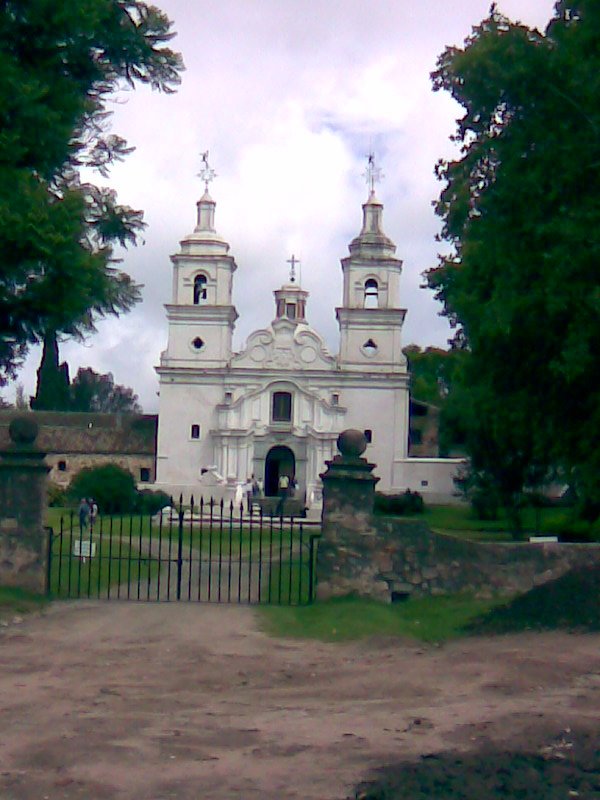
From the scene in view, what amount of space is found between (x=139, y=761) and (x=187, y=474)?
163 feet

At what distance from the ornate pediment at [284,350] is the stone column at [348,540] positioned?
144 feet

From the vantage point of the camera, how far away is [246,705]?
8.53 m

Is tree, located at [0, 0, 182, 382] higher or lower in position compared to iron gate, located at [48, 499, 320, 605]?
higher

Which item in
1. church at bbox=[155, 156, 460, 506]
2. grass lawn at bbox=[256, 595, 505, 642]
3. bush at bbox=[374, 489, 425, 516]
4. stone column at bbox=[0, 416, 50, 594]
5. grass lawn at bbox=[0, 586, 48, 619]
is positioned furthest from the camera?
church at bbox=[155, 156, 460, 506]

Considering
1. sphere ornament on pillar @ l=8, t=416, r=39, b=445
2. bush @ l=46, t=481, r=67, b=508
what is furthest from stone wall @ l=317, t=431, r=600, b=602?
bush @ l=46, t=481, r=67, b=508

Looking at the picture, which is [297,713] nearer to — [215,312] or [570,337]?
[570,337]

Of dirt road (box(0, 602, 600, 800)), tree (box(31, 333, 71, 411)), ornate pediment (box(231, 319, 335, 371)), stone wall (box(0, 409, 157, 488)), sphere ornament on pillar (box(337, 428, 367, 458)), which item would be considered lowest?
dirt road (box(0, 602, 600, 800))

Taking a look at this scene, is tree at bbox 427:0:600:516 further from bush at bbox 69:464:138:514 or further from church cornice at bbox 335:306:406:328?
church cornice at bbox 335:306:406:328

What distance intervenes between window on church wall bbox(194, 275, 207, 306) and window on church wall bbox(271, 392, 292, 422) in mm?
6614

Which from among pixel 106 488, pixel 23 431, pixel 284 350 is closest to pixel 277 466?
pixel 284 350

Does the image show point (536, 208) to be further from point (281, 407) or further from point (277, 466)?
point (277, 466)

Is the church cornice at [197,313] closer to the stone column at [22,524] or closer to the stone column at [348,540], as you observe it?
the stone column at [22,524]

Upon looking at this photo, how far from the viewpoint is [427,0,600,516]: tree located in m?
14.9

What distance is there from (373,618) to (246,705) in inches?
174
